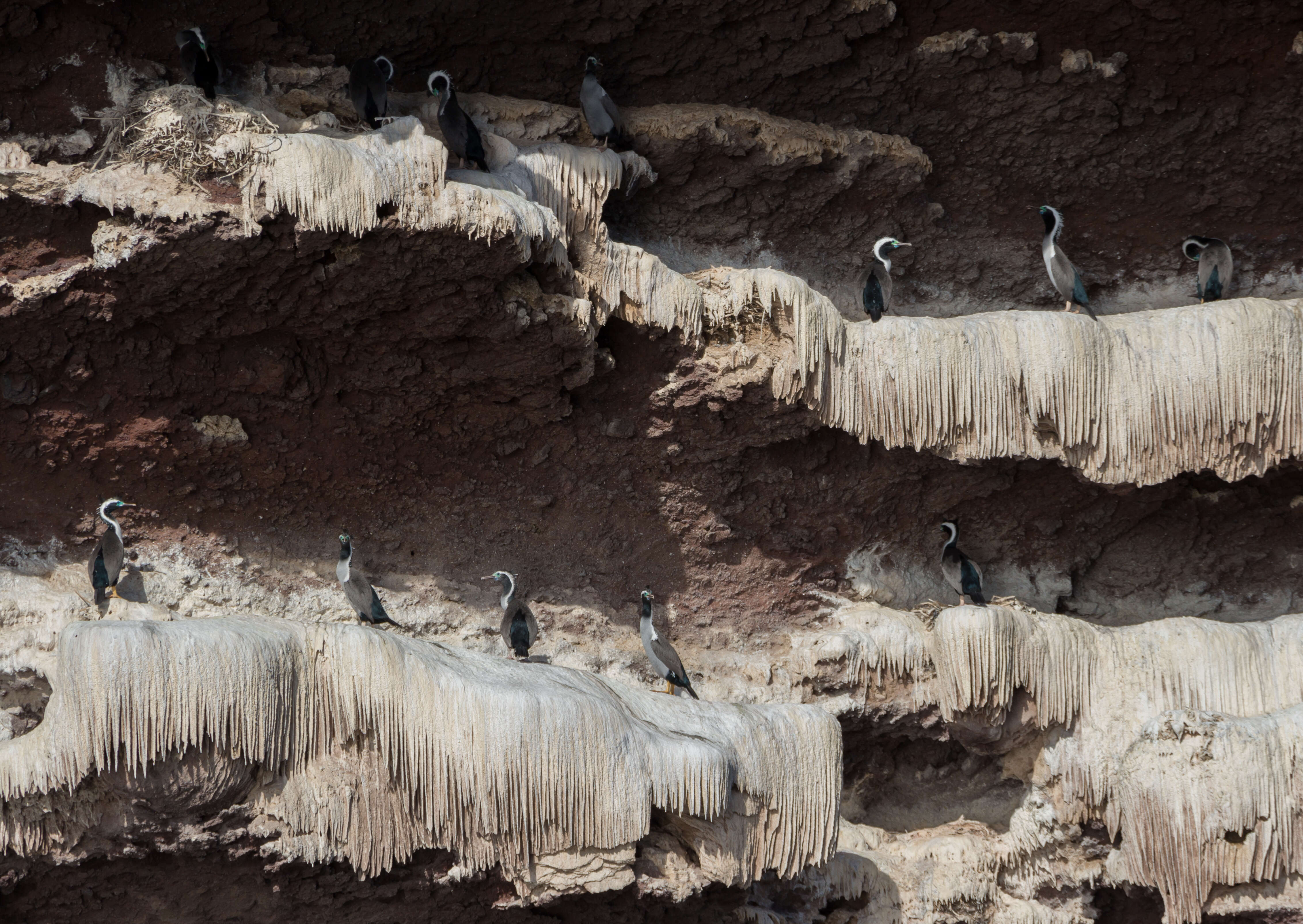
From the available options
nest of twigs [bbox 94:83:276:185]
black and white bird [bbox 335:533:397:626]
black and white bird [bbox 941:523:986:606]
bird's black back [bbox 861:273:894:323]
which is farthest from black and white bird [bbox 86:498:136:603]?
black and white bird [bbox 941:523:986:606]

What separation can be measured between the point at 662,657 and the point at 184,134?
240 inches

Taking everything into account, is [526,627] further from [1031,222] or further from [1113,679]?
[1031,222]

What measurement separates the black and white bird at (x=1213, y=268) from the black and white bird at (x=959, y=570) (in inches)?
134

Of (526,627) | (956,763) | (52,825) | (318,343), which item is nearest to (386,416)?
(318,343)

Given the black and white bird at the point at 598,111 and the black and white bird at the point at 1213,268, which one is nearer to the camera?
the black and white bird at the point at 598,111

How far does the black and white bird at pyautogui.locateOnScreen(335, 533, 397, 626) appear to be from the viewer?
12.3m

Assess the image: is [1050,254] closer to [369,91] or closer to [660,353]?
[660,353]

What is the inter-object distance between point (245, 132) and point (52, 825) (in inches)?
210

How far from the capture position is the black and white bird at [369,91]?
1216 cm

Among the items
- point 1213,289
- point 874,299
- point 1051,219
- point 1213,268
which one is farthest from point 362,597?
point 1213,268

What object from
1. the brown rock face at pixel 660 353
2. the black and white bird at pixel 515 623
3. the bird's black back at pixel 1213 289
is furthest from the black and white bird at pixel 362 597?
the bird's black back at pixel 1213 289

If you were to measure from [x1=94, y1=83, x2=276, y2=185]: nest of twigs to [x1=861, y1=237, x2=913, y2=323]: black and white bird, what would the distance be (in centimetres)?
561

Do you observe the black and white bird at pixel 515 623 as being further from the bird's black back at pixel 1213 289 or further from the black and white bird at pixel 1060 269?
the bird's black back at pixel 1213 289

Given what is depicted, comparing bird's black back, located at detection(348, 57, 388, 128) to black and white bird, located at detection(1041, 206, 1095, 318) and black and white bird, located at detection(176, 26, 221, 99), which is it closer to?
black and white bird, located at detection(176, 26, 221, 99)
